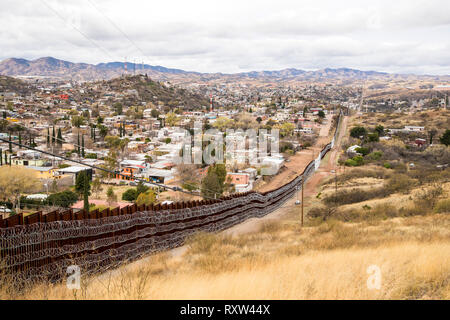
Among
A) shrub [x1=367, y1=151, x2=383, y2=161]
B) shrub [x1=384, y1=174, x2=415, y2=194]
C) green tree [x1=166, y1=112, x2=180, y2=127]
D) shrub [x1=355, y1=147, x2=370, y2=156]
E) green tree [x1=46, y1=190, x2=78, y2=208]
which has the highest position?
green tree [x1=166, y1=112, x2=180, y2=127]

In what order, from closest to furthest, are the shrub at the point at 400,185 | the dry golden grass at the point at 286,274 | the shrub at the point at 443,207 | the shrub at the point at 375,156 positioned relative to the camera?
1. the dry golden grass at the point at 286,274
2. the shrub at the point at 443,207
3. the shrub at the point at 400,185
4. the shrub at the point at 375,156

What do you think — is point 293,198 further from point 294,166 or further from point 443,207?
point 443,207

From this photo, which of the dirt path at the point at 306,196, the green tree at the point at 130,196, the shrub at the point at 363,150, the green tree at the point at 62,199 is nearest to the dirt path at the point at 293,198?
the dirt path at the point at 306,196

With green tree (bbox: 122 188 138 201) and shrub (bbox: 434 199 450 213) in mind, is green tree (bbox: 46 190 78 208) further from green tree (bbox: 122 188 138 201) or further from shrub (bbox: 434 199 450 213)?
shrub (bbox: 434 199 450 213)

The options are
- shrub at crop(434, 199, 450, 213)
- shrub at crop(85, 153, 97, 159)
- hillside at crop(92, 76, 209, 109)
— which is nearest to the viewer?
shrub at crop(434, 199, 450, 213)

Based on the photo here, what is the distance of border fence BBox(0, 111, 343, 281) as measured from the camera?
414 cm

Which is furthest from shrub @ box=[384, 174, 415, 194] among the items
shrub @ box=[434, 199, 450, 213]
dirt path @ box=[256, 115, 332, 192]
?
dirt path @ box=[256, 115, 332, 192]

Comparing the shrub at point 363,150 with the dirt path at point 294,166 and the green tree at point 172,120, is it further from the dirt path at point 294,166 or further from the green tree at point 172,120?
the green tree at point 172,120

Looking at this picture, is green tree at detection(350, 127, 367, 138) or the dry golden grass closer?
the dry golden grass

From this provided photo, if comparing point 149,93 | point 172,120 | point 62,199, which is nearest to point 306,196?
point 62,199

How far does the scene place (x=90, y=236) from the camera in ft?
17.4

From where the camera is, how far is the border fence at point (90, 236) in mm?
4141
